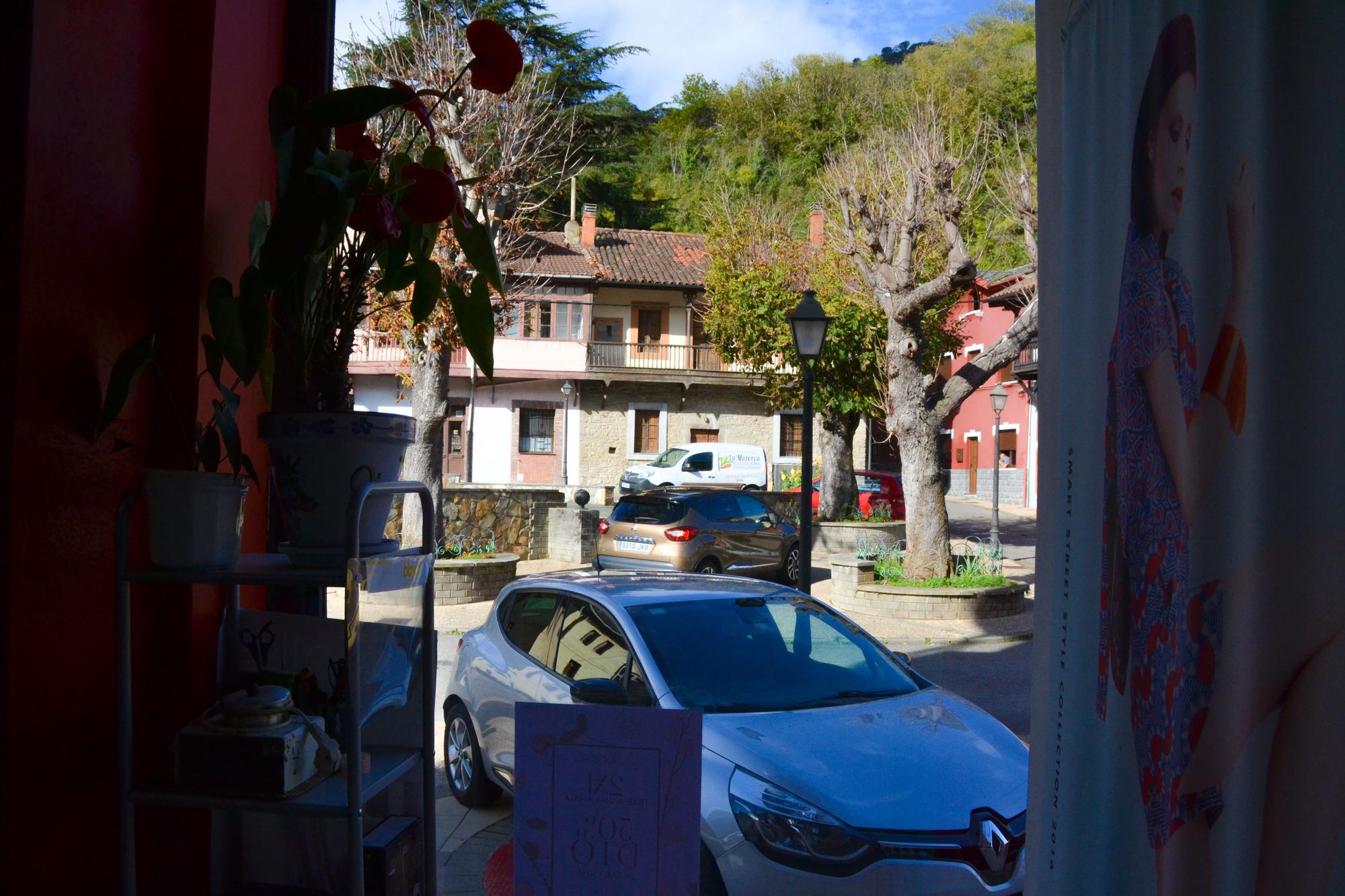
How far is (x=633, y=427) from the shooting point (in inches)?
1155

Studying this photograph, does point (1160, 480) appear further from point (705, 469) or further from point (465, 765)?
point (705, 469)

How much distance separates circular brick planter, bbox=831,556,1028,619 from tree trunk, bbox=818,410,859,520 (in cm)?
706

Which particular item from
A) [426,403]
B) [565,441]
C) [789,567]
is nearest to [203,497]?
[426,403]

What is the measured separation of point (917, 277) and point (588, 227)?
17.6m

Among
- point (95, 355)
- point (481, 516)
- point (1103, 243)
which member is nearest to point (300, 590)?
point (95, 355)

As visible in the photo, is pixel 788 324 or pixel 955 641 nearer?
pixel 955 641

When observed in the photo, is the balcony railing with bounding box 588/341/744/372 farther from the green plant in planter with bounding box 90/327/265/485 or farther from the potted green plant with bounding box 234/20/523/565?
the green plant in planter with bounding box 90/327/265/485

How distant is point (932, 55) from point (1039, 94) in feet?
143

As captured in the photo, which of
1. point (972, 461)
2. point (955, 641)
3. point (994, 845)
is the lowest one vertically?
point (955, 641)

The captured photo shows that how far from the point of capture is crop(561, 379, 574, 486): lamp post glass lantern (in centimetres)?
2778

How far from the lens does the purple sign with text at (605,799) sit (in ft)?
5.89

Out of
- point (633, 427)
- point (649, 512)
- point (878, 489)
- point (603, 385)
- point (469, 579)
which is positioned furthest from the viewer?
point (633, 427)

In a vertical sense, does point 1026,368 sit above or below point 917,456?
above

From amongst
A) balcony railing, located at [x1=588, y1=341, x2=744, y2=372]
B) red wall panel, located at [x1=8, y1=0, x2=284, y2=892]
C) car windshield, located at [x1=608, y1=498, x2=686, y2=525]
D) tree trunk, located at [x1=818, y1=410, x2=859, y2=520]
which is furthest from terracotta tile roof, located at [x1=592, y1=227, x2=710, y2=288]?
red wall panel, located at [x1=8, y1=0, x2=284, y2=892]
